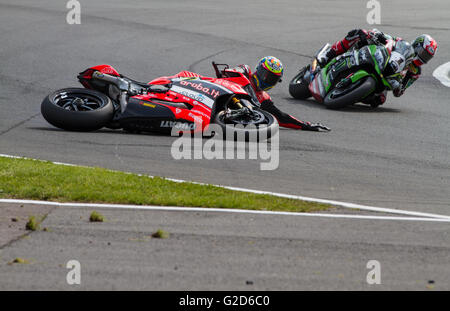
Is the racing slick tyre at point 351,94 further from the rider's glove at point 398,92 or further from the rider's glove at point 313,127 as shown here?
the rider's glove at point 313,127

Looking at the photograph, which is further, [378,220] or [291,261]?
[378,220]

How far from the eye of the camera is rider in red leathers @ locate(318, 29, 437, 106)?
14.7 m

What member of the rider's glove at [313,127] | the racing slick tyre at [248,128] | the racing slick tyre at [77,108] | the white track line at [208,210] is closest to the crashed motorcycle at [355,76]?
the rider's glove at [313,127]

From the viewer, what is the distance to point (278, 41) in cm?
2231

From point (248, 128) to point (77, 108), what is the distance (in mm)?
2480

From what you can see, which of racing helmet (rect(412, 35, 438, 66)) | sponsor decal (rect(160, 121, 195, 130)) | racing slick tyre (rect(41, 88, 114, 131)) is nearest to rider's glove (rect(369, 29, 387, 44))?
racing helmet (rect(412, 35, 438, 66))

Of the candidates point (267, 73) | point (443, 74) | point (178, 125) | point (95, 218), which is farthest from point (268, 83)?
point (443, 74)

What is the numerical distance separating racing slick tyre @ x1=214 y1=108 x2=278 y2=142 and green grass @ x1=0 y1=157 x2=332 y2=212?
245cm

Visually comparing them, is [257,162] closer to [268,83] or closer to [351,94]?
[268,83]

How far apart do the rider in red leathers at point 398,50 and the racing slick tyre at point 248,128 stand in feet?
14.0

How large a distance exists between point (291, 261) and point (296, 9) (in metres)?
Result: 24.1

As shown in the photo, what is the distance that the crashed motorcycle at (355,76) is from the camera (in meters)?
14.4

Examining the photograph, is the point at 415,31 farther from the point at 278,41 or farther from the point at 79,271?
the point at 79,271

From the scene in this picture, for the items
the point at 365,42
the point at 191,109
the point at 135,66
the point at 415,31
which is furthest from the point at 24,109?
the point at 415,31
